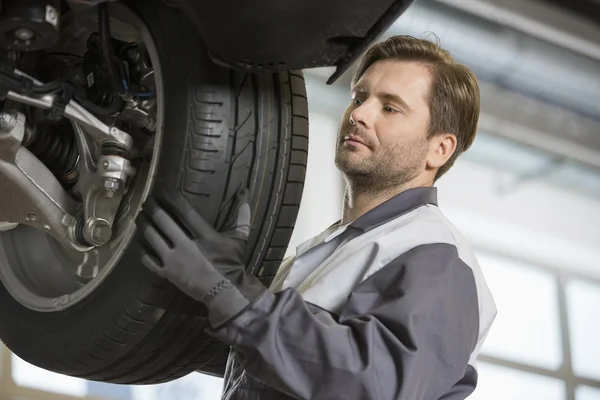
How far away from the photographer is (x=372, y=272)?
5.07ft

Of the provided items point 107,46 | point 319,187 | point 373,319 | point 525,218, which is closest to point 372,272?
point 373,319

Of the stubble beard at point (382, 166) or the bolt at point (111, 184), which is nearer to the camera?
the bolt at point (111, 184)

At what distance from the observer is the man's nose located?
1.76 metres

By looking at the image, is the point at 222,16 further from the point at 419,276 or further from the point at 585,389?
the point at 585,389

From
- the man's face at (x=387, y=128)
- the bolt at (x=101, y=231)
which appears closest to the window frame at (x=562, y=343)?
the man's face at (x=387, y=128)

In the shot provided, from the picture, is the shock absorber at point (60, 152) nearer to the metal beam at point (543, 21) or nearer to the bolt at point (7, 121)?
the bolt at point (7, 121)

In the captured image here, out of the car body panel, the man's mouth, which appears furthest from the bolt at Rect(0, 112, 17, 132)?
the man's mouth

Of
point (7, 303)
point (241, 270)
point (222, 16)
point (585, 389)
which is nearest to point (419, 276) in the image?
point (241, 270)

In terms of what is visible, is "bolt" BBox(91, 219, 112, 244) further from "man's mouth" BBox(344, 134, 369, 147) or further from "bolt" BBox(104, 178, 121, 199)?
"man's mouth" BBox(344, 134, 369, 147)

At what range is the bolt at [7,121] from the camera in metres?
1.52

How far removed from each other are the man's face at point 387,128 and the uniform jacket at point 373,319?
72 mm

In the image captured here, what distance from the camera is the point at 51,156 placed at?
1.70 meters

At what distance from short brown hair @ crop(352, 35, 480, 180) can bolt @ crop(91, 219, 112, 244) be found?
0.68 m

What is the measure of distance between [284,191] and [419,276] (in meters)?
0.27
